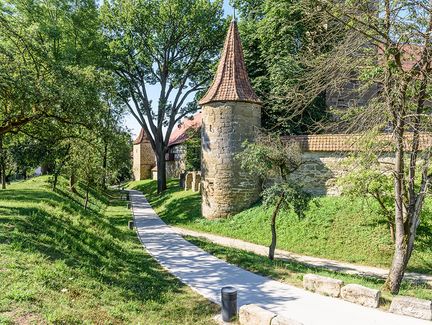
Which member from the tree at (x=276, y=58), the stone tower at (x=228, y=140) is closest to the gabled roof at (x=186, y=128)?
the tree at (x=276, y=58)

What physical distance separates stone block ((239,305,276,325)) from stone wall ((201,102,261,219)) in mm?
10510

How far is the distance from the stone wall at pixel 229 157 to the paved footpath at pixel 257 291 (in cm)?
447

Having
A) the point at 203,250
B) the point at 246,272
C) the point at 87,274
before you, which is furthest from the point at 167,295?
the point at 203,250

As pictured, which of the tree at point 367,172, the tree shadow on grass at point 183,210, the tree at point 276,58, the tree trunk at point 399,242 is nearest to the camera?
the tree at point 367,172

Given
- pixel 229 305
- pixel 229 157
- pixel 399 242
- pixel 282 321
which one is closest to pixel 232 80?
pixel 229 157

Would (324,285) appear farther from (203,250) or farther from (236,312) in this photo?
(203,250)

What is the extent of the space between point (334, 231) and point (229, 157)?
5859mm

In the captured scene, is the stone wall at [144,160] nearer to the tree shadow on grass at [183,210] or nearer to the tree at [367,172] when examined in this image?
the tree shadow on grass at [183,210]

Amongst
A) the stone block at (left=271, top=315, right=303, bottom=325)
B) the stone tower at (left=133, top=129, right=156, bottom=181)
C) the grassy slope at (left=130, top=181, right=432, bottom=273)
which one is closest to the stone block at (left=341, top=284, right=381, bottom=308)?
the stone block at (left=271, top=315, right=303, bottom=325)

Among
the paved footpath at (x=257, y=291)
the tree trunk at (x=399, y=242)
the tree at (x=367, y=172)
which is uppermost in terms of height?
the tree at (x=367, y=172)

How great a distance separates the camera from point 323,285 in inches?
277

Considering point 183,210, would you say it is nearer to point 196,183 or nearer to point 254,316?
point 196,183

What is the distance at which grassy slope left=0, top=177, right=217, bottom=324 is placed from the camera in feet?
17.7

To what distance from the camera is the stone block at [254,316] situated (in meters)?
5.42
